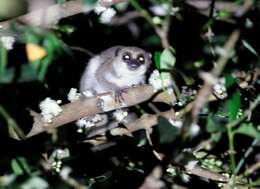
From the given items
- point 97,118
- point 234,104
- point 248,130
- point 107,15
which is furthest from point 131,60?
point 248,130

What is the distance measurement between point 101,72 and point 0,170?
166 centimetres

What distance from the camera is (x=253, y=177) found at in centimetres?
251

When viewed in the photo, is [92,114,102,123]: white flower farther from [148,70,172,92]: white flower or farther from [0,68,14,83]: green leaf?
[0,68,14,83]: green leaf

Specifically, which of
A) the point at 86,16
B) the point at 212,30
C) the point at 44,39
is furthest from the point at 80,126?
the point at 44,39

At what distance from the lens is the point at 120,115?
109 inches

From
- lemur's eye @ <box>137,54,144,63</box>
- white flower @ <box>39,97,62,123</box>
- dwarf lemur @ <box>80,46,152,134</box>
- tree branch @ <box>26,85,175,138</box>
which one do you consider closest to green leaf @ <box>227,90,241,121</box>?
tree branch @ <box>26,85,175,138</box>

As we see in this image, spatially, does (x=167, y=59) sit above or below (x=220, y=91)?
above

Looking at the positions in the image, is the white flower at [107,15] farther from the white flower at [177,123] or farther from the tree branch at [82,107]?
the white flower at [177,123]

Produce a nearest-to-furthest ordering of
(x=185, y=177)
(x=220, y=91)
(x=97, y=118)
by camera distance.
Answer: (x=220, y=91)
(x=185, y=177)
(x=97, y=118)

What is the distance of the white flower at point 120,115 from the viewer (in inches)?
107

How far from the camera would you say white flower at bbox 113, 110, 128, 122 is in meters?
2.72

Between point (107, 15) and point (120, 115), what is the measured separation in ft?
1.64

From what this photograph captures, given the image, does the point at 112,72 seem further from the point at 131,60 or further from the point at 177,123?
the point at 177,123

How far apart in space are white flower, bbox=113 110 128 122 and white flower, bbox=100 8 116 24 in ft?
1.54
